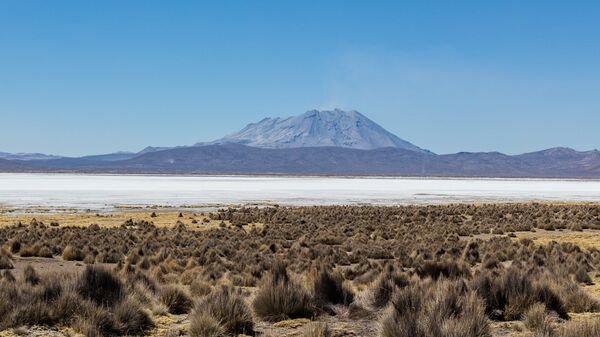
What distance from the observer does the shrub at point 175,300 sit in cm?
980

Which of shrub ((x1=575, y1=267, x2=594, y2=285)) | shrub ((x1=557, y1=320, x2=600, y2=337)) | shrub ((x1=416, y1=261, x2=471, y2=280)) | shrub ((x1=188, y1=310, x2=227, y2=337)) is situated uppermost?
shrub ((x1=557, y1=320, x2=600, y2=337))

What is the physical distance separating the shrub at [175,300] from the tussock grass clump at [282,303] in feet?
3.87

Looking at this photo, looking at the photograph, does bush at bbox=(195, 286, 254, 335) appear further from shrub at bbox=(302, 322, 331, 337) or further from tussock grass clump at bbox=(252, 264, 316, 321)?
shrub at bbox=(302, 322, 331, 337)

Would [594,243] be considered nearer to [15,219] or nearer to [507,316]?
[507,316]

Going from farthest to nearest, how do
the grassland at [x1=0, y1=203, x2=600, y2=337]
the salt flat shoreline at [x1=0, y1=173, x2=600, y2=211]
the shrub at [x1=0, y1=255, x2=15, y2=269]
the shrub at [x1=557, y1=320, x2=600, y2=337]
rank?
1. the salt flat shoreline at [x1=0, y1=173, x2=600, y2=211]
2. the shrub at [x1=0, y1=255, x2=15, y2=269]
3. the grassland at [x1=0, y1=203, x2=600, y2=337]
4. the shrub at [x1=557, y1=320, x2=600, y2=337]

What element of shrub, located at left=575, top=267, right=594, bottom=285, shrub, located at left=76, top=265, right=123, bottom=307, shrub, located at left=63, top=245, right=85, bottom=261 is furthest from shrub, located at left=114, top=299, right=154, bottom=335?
shrub, located at left=63, top=245, right=85, bottom=261

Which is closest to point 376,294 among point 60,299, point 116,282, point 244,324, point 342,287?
point 342,287

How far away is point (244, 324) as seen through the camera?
8.28m

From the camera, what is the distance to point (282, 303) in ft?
30.3

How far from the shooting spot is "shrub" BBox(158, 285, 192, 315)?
9797 mm

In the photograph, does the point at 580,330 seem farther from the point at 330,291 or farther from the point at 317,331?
the point at 330,291

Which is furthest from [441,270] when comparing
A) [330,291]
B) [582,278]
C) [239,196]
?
[239,196]

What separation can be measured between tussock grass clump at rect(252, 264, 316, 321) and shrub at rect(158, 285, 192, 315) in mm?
1179

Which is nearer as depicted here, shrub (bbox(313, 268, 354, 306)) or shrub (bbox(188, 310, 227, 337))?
shrub (bbox(188, 310, 227, 337))
